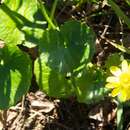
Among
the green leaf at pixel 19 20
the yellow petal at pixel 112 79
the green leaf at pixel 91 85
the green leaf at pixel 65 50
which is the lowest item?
the green leaf at pixel 91 85

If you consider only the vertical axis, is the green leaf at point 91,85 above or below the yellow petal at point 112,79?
below

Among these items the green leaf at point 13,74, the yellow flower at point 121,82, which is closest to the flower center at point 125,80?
the yellow flower at point 121,82

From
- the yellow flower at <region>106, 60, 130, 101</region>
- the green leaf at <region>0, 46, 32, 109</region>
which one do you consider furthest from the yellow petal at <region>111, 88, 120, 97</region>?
the green leaf at <region>0, 46, 32, 109</region>

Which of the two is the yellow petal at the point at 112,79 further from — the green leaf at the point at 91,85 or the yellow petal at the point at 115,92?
the green leaf at the point at 91,85

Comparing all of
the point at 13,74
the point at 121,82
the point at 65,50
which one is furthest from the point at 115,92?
the point at 13,74

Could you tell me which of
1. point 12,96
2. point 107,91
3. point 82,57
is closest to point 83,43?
point 82,57

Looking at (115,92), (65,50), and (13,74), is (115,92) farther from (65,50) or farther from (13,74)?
(13,74)

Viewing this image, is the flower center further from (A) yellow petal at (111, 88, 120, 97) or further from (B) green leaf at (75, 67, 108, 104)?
(B) green leaf at (75, 67, 108, 104)

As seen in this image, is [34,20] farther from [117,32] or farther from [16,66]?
[117,32]
